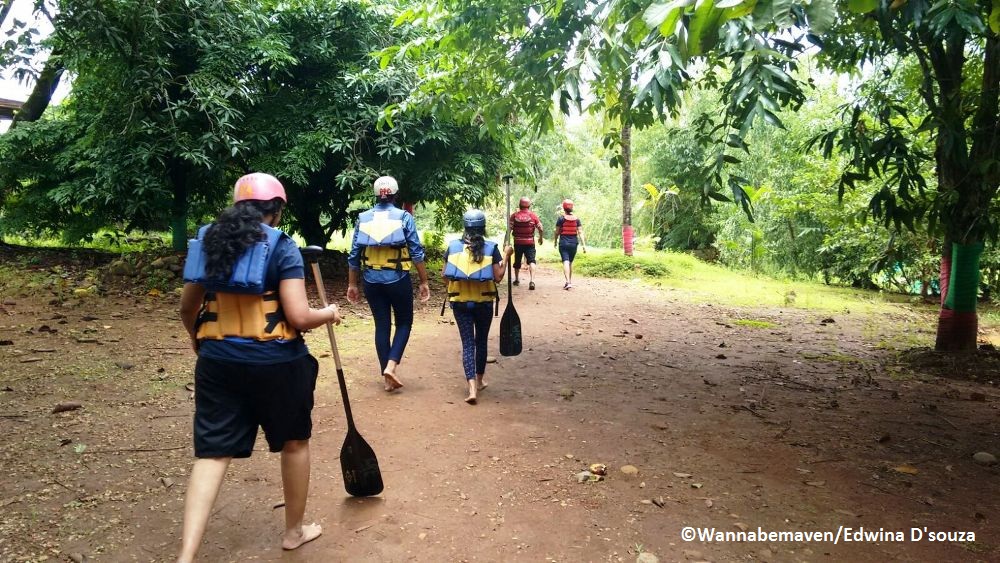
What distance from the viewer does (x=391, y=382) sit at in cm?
573

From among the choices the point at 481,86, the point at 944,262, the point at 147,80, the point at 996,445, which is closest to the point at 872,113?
the point at 944,262

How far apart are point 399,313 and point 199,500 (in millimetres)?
3230

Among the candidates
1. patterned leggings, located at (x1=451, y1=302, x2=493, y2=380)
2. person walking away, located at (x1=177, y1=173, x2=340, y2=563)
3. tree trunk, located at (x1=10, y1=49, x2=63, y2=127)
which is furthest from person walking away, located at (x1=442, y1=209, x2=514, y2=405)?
tree trunk, located at (x1=10, y1=49, x2=63, y2=127)

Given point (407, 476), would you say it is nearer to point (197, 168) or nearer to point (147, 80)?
point (147, 80)

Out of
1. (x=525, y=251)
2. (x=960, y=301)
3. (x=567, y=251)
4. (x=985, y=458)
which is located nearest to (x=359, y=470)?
(x=985, y=458)

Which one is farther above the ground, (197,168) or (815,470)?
(197,168)

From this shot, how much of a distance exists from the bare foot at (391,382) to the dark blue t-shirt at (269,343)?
115 inches

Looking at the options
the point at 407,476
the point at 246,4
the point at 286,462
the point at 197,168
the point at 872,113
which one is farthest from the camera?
the point at 197,168

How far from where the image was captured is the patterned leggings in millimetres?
5539

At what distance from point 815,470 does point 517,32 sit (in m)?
4.25

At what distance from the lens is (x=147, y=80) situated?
27.3 feet

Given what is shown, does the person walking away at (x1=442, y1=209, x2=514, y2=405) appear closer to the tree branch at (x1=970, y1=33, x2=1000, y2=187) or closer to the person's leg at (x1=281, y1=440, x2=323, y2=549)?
the person's leg at (x1=281, y1=440, x2=323, y2=549)

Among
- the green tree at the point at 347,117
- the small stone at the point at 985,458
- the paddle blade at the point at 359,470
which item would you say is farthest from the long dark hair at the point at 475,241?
the green tree at the point at 347,117

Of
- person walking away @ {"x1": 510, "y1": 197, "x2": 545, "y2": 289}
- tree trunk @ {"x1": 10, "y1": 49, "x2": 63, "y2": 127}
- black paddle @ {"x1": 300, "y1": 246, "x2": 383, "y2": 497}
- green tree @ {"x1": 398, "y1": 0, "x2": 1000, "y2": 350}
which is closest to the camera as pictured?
green tree @ {"x1": 398, "y1": 0, "x2": 1000, "y2": 350}
